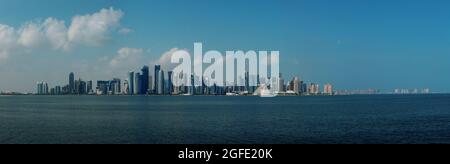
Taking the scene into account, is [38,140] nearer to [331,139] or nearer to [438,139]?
[331,139]

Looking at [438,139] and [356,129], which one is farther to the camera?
[356,129]

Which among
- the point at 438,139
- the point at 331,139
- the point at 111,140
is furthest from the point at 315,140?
the point at 111,140

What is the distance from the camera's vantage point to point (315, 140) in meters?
32.3
